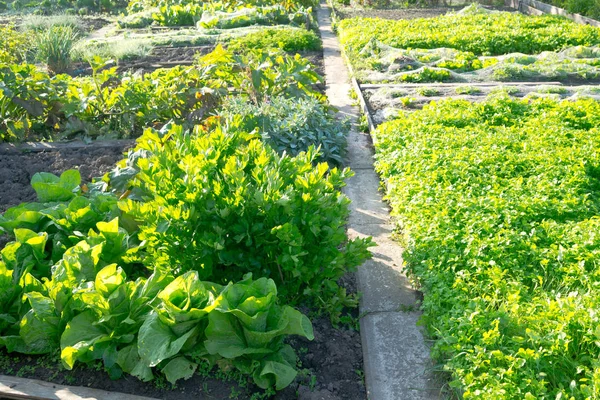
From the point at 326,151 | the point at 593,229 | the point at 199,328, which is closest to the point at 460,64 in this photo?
the point at 326,151

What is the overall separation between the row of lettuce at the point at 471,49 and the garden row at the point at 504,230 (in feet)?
4.04

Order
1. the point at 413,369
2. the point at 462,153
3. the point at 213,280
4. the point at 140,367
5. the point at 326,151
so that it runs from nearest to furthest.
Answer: the point at 140,367
the point at 413,369
the point at 213,280
the point at 462,153
the point at 326,151

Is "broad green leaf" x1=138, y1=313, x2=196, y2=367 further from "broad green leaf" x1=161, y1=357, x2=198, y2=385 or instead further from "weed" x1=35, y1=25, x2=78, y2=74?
"weed" x1=35, y1=25, x2=78, y2=74

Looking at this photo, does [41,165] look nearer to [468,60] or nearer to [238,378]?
[238,378]

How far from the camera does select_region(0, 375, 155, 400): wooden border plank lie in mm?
2877

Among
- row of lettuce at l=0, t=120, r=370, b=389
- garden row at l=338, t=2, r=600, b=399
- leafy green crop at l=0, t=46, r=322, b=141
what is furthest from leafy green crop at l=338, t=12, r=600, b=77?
row of lettuce at l=0, t=120, r=370, b=389

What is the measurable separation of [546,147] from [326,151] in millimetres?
2106

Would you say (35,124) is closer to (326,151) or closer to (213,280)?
(326,151)

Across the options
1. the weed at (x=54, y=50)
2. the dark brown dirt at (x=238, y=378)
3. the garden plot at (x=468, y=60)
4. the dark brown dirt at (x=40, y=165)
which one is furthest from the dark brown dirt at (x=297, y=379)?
the weed at (x=54, y=50)

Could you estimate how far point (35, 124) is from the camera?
6.77m

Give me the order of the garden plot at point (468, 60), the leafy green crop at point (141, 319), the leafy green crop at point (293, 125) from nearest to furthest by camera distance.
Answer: the leafy green crop at point (141, 319) < the leafy green crop at point (293, 125) < the garden plot at point (468, 60)

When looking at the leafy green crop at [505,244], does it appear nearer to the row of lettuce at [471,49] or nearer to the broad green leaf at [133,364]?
the broad green leaf at [133,364]

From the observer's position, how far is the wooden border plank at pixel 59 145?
632cm

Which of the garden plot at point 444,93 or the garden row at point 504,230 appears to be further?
the garden plot at point 444,93
